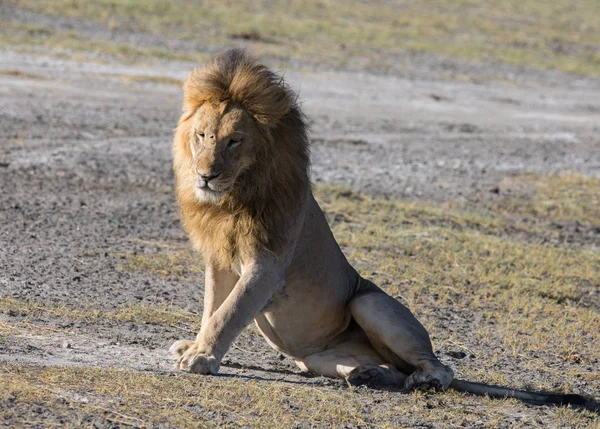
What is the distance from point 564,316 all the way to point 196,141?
12.1ft

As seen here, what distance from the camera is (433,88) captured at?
2084cm

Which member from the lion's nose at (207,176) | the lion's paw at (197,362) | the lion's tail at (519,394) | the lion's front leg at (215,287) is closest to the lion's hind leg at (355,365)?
the lion's tail at (519,394)

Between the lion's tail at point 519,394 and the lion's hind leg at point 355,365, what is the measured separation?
1.07 feet

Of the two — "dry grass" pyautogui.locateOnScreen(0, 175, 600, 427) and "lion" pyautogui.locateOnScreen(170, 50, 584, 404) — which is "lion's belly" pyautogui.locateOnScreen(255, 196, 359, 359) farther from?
"dry grass" pyautogui.locateOnScreen(0, 175, 600, 427)

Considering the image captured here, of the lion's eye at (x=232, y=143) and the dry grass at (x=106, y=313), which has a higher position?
the lion's eye at (x=232, y=143)

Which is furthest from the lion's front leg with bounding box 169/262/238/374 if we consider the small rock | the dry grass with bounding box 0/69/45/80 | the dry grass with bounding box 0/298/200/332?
the dry grass with bounding box 0/69/45/80

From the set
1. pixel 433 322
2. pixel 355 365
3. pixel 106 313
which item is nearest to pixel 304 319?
pixel 355 365

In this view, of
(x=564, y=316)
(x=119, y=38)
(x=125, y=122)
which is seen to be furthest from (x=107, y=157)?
(x=119, y=38)

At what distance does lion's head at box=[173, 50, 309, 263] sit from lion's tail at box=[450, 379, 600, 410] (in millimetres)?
1275

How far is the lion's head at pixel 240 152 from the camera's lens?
553cm

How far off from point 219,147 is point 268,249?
609 millimetres

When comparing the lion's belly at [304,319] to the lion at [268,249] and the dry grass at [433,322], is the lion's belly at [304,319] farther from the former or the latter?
the dry grass at [433,322]

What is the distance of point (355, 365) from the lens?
5906mm

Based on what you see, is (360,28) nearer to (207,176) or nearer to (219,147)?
(219,147)
